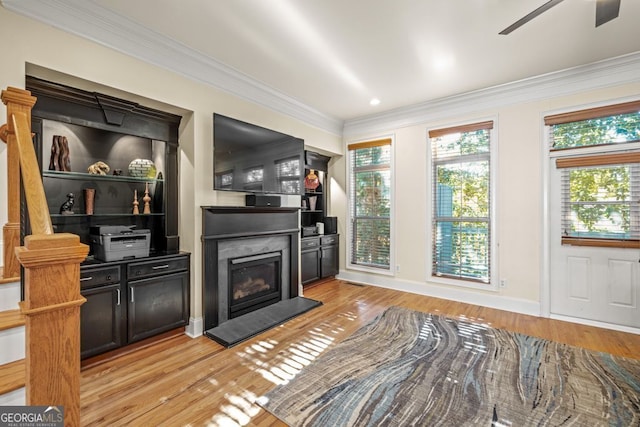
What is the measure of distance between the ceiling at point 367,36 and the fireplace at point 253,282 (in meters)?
2.11

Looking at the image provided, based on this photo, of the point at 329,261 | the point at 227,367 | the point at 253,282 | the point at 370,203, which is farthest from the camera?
the point at 329,261

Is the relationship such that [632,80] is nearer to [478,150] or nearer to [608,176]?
[608,176]

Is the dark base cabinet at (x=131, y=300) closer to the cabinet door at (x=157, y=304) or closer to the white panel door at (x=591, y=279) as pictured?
the cabinet door at (x=157, y=304)

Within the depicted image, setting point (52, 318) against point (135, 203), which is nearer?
point (52, 318)

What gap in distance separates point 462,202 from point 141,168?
4023 millimetres

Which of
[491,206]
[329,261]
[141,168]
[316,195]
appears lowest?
[329,261]

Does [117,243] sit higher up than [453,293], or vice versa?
[117,243]

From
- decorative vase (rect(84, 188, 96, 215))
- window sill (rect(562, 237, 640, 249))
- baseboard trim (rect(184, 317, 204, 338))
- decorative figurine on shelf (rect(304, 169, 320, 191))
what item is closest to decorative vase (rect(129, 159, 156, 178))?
decorative vase (rect(84, 188, 96, 215))

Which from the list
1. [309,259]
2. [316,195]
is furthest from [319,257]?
[316,195]

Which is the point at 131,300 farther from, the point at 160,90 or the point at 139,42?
the point at 139,42

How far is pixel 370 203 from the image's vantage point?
5.01 m

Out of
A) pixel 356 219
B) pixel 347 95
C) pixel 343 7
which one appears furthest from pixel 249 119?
pixel 356 219

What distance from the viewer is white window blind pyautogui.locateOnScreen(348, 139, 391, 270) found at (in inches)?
190

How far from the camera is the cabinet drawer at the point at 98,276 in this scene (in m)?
2.28
